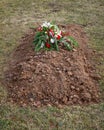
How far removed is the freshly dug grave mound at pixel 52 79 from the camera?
14.1ft

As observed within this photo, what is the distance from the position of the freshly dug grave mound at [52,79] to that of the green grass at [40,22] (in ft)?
0.45

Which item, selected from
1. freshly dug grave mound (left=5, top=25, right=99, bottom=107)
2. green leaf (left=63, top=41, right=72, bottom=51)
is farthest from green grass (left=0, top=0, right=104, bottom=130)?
green leaf (left=63, top=41, right=72, bottom=51)

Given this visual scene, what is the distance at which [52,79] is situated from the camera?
4.45 meters

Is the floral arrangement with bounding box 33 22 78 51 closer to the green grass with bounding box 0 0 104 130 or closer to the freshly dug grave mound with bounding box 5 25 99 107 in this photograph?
the freshly dug grave mound with bounding box 5 25 99 107

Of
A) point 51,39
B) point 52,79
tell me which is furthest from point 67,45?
point 52,79

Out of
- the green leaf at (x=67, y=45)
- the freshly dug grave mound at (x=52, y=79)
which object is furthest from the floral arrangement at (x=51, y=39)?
the freshly dug grave mound at (x=52, y=79)

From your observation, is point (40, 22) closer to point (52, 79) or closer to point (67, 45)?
point (67, 45)

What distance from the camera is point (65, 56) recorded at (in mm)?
4988

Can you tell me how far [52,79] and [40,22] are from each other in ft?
8.86

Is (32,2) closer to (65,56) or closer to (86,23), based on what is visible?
(86,23)

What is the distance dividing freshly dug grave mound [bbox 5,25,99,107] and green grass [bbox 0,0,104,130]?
0.14 metres

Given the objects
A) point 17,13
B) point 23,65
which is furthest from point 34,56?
point 17,13

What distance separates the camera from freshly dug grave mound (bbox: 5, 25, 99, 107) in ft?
14.1

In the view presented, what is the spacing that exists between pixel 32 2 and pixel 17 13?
3.05 feet
